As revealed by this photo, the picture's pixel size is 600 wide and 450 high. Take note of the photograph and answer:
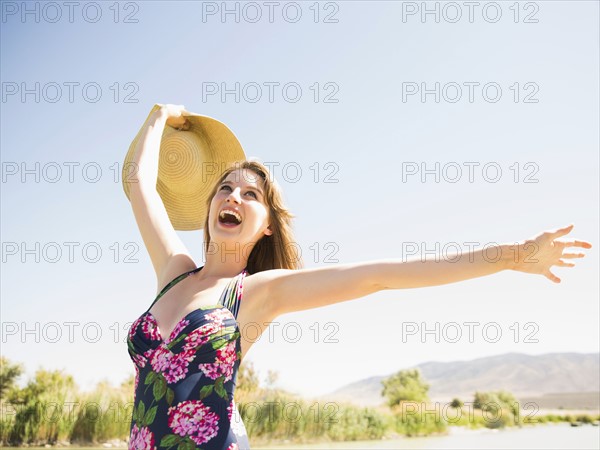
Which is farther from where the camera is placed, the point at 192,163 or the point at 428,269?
the point at 192,163

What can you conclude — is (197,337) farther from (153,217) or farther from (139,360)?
(153,217)

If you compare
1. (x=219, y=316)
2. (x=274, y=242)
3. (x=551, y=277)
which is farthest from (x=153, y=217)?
(x=551, y=277)

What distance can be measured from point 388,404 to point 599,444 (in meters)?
4.85

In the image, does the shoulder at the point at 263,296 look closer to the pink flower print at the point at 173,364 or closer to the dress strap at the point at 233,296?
the dress strap at the point at 233,296

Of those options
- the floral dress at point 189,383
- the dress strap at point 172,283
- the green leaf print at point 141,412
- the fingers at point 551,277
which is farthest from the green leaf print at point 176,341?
the fingers at point 551,277

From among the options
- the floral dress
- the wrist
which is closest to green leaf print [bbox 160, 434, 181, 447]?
the floral dress

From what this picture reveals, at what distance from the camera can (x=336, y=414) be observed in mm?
13141

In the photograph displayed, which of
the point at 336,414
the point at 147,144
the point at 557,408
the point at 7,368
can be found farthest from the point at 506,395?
the point at 147,144

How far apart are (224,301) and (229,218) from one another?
442 millimetres

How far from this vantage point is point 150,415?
1.88m

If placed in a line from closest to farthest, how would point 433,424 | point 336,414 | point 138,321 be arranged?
point 138,321 < point 336,414 < point 433,424

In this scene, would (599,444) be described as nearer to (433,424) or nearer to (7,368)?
(433,424)

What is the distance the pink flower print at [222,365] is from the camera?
1897mm

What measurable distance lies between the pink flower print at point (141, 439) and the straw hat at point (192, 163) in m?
1.36
